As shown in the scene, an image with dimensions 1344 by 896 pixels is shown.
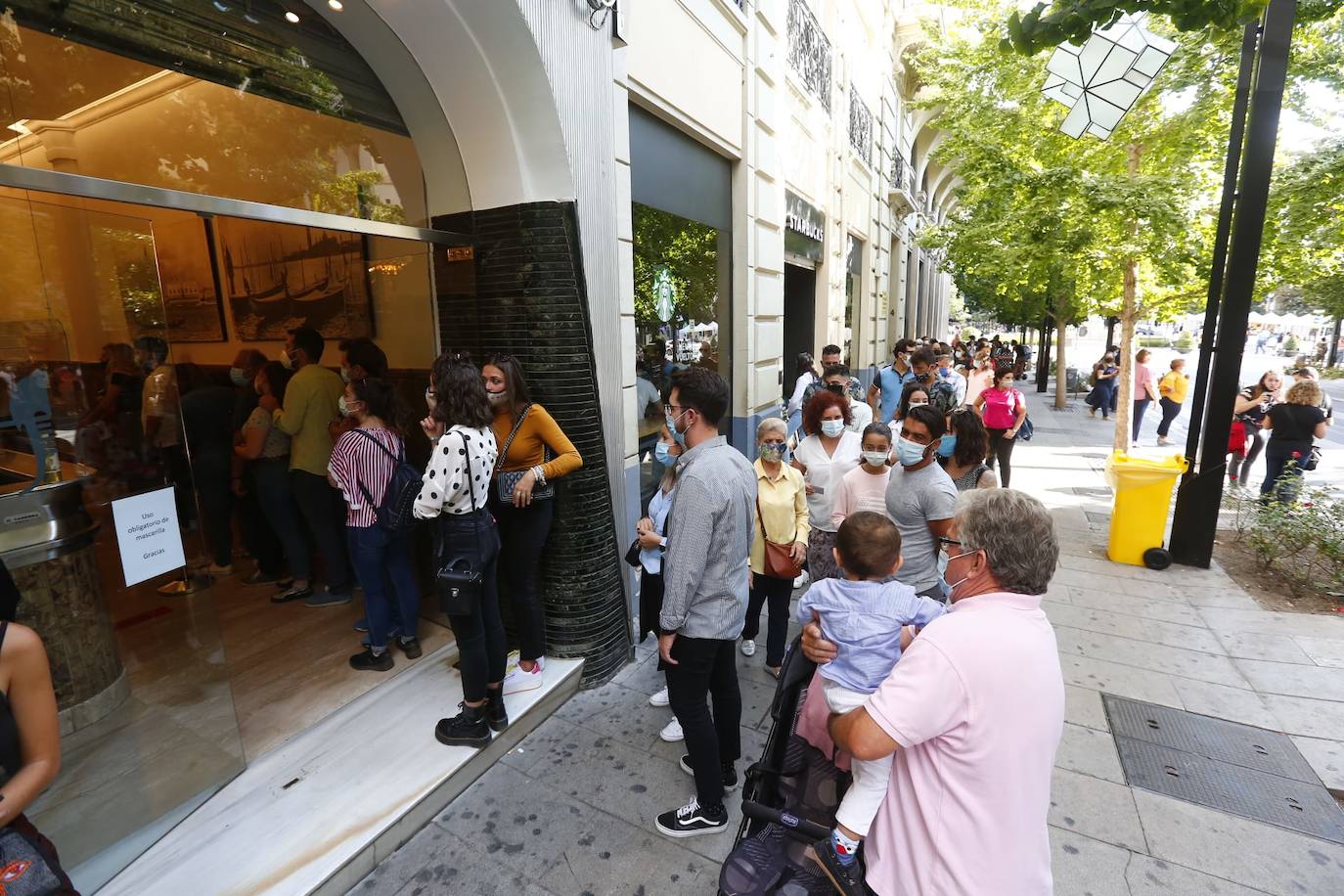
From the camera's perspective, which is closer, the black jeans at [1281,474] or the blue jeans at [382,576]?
the blue jeans at [382,576]

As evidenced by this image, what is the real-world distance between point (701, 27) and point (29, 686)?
6.29 metres

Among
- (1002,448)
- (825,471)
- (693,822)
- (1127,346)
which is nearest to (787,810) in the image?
(693,822)

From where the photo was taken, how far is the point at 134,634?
9.65 feet

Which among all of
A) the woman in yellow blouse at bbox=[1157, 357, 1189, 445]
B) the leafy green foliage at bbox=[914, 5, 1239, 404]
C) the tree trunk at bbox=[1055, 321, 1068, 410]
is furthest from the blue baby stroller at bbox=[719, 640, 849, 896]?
the tree trunk at bbox=[1055, 321, 1068, 410]

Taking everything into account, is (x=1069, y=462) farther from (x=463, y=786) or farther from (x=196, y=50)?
(x=196, y=50)

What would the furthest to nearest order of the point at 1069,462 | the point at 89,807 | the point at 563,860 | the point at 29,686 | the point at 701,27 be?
the point at 1069,462 < the point at 701,27 < the point at 563,860 < the point at 89,807 < the point at 29,686

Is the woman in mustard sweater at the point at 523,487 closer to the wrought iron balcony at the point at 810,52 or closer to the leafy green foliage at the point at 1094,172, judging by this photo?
the leafy green foliage at the point at 1094,172

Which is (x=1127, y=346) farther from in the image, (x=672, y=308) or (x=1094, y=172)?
(x=672, y=308)

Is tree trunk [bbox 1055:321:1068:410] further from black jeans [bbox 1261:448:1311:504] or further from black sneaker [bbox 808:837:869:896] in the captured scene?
black sneaker [bbox 808:837:869:896]

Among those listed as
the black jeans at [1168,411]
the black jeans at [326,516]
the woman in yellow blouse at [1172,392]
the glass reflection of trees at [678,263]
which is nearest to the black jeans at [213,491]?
the black jeans at [326,516]

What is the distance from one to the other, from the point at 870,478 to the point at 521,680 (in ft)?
7.78

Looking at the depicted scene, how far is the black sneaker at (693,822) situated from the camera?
2951mm

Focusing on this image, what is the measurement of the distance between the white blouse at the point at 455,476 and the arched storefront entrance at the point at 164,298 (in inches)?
37.6

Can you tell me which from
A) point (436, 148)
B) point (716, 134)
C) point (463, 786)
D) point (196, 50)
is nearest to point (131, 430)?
point (196, 50)
